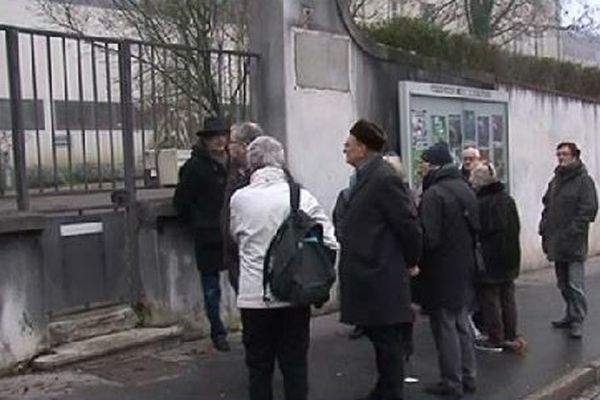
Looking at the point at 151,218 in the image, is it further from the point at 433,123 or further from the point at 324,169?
the point at 433,123

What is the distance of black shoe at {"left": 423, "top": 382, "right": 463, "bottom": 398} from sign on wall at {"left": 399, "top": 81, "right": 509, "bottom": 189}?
121 inches

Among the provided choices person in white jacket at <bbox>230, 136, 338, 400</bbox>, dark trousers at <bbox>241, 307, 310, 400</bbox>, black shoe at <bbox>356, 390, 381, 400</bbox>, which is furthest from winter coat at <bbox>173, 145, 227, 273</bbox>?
dark trousers at <bbox>241, 307, 310, 400</bbox>

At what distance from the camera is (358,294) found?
6020mm

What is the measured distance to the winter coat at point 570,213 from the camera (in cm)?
875

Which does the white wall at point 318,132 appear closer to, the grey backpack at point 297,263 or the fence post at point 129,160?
the fence post at point 129,160

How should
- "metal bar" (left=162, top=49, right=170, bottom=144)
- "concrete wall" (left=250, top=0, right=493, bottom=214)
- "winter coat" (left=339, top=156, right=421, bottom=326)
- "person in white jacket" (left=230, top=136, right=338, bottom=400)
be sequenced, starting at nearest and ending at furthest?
"person in white jacket" (left=230, top=136, right=338, bottom=400)
"winter coat" (left=339, top=156, right=421, bottom=326)
"metal bar" (left=162, top=49, right=170, bottom=144)
"concrete wall" (left=250, top=0, right=493, bottom=214)

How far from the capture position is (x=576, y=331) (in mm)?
8891

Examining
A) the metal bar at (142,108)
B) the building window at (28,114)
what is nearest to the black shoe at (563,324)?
the metal bar at (142,108)

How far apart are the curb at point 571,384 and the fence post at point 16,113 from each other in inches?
155

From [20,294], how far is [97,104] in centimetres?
173

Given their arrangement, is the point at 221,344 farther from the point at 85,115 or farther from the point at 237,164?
the point at 85,115

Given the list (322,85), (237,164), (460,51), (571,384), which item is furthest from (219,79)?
(460,51)

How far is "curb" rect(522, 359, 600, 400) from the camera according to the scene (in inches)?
274

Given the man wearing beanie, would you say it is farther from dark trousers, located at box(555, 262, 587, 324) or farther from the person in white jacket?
dark trousers, located at box(555, 262, 587, 324)
